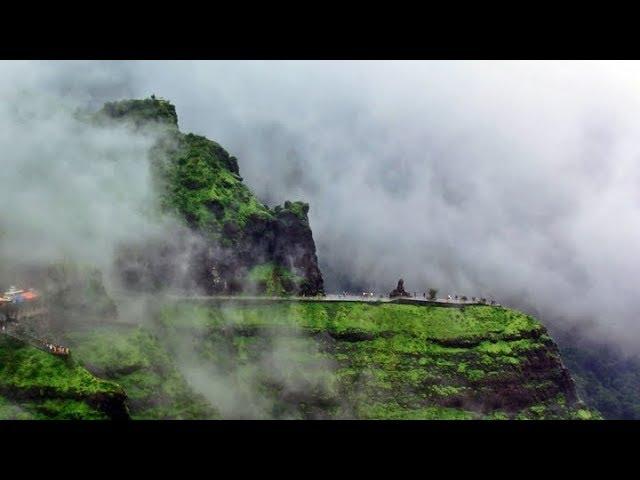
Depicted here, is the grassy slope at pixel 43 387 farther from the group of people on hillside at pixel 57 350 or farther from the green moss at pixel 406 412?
the green moss at pixel 406 412

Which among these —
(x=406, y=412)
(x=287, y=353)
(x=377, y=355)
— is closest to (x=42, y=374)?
(x=287, y=353)

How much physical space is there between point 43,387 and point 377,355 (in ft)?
324

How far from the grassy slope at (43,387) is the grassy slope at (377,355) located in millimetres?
60438

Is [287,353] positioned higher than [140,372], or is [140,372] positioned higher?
[287,353]

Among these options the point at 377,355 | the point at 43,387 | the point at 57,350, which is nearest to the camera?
the point at 43,387

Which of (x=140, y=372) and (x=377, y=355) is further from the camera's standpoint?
(x=377, y=355)

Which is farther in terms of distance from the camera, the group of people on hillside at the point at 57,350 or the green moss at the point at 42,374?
the group of people on hillside at the point at 57,350

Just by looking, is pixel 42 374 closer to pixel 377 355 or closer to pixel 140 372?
pixel 140 372

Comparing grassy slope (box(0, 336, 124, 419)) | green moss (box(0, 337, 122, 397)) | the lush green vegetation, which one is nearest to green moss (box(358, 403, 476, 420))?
the lush green vegetation

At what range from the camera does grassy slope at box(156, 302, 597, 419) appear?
6875 inches

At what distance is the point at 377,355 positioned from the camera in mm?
185500

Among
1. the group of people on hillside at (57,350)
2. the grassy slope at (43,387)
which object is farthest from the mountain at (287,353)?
the grassy slope at (43,387)

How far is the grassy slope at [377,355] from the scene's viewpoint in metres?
175
